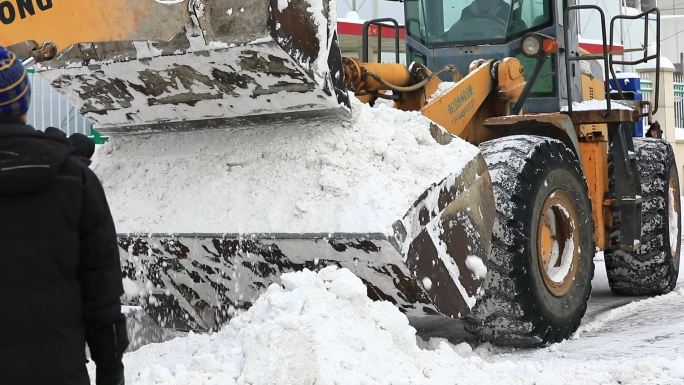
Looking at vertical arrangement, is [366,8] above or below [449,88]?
below

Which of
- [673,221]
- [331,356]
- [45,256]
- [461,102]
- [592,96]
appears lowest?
[673,221]

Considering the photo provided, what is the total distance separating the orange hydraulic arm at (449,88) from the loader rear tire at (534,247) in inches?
13.2

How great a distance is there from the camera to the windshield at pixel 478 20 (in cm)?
614

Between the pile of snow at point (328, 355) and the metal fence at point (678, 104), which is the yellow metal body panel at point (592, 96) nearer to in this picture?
the pile of snow at point (328, 355)

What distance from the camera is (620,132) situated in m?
6.39

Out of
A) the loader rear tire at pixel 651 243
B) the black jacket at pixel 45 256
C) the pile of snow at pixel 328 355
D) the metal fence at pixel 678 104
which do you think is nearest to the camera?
the black jacket at pixel 45 256

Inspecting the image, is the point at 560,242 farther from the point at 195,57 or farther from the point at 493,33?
the point at 195,57

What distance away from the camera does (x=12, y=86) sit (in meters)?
2.18

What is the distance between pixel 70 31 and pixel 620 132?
3.95m

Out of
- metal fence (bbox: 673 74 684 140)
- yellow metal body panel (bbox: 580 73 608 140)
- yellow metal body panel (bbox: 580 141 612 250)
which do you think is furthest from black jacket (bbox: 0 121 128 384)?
metal fence (bbox: 673 74 684 140)

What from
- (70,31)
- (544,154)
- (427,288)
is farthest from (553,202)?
(70,31)

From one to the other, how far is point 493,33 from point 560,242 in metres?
1.67

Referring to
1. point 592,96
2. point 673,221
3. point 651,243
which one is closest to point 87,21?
point 651,243

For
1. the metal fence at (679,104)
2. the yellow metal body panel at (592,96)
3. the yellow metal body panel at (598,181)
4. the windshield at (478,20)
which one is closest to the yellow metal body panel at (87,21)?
the windshield at (478,20)
